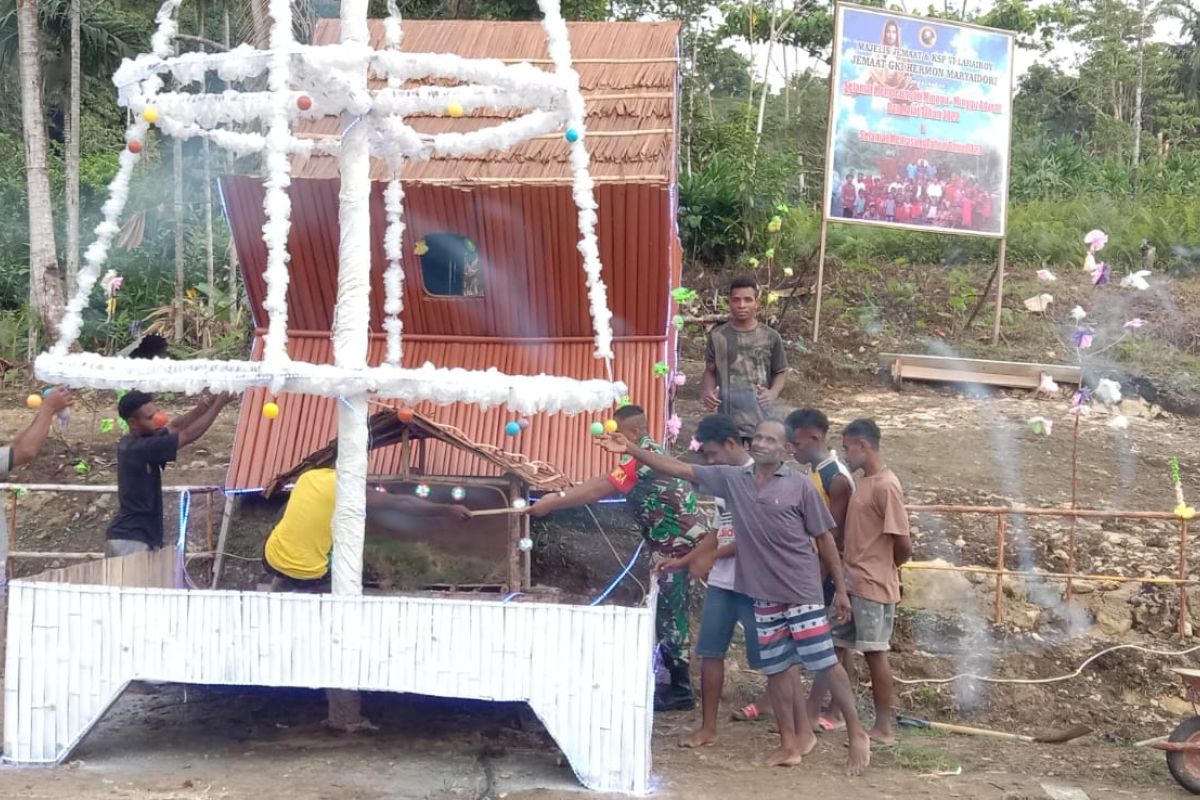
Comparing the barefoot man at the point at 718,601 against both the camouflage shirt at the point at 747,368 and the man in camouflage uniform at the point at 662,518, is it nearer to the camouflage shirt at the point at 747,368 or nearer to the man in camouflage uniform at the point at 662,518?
the man in camouflage uniform at the point at 662,518

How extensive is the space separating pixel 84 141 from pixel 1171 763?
24.5 meters

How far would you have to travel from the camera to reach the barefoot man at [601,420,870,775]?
5895 mm

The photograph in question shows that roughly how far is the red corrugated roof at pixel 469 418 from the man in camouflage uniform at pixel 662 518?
1.61 m

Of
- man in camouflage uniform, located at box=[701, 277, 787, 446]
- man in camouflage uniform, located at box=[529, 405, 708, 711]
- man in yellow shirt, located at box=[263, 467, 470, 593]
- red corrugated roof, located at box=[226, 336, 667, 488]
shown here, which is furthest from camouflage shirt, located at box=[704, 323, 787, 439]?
man in yellow shirt, located at box=[263, 467, 470, 593]

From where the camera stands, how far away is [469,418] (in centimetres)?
884

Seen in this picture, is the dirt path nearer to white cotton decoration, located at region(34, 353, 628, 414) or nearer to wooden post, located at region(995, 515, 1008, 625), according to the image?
wooden post, located at region(995, 515, 1008, 625)

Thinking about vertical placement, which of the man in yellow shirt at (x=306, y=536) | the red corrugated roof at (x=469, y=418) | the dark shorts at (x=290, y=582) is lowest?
the dark shorts at (x=290, y=582)

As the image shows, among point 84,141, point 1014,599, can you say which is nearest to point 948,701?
point 1014,599

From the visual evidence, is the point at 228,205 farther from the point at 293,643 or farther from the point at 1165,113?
the point at 1165,113

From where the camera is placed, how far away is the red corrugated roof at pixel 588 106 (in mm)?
8562

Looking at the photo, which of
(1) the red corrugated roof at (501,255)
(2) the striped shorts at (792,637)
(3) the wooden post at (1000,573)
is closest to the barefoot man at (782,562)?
(2) the striped shorts at (792,637)

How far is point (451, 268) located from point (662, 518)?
328cm

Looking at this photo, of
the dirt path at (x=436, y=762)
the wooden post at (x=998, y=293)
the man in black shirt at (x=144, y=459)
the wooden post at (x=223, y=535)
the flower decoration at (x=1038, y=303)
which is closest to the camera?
the dirt path at (x=436, y=762)

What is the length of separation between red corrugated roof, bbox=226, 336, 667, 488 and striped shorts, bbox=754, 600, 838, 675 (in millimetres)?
2676
